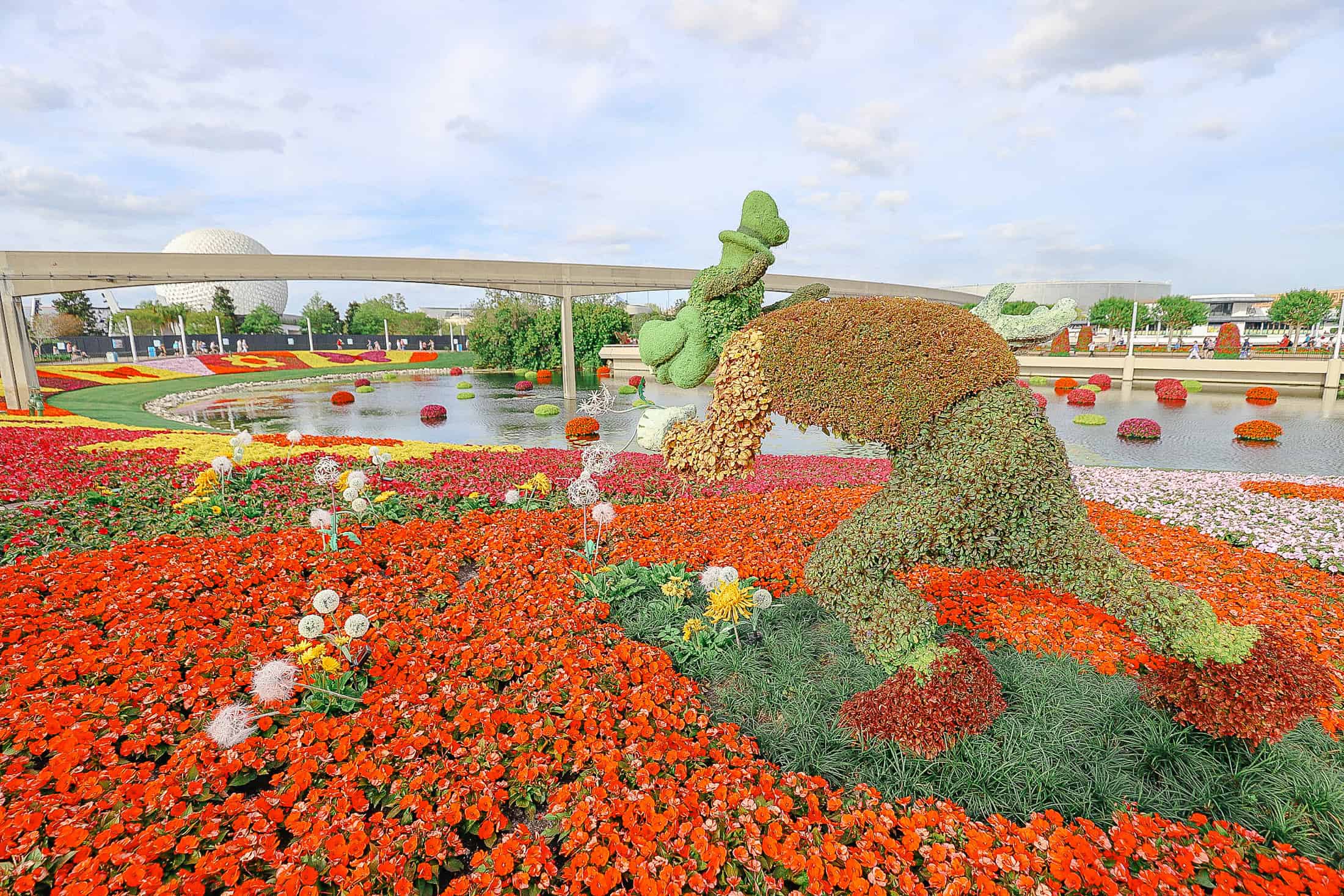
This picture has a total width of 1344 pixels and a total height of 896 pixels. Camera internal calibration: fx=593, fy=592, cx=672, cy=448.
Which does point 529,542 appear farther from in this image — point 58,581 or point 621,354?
point 621,354

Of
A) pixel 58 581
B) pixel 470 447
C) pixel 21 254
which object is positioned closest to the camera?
pixel 58 581

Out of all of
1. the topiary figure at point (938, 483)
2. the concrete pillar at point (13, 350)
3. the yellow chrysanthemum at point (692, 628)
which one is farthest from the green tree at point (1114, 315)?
the concrete pillar at point (13, 350)

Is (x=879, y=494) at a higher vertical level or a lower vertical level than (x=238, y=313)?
lower

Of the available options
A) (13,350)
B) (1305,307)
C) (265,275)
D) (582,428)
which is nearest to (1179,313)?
(1305,307)

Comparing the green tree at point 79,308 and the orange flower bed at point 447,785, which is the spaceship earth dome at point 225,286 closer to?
the green tree at point 79,308

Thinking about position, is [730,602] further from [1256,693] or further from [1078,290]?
[1078,290]

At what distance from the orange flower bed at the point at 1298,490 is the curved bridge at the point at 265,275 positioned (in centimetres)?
890

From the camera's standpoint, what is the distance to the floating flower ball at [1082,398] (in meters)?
22.9

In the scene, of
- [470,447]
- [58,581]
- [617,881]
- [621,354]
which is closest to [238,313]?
[621,354]

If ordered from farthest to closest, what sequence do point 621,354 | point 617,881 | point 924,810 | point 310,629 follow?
point 621,354, point 310,629, point 924,810, point 617,881

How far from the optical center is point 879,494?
389 cm

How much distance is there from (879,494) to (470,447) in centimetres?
964

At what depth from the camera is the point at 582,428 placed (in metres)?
16.0

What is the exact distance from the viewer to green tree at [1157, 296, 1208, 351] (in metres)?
46.8
